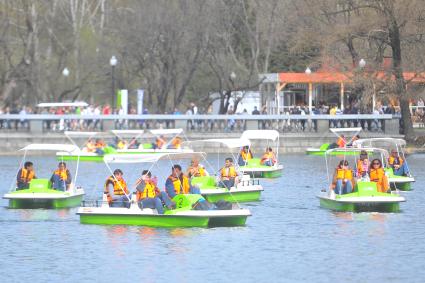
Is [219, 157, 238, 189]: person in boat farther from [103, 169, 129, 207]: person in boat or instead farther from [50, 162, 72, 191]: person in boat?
[103, 169, 129, 207]: person in boat

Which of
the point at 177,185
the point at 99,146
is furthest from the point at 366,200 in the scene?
the point at 99,146

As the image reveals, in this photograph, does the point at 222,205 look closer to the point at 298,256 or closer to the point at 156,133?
the point at 298,256

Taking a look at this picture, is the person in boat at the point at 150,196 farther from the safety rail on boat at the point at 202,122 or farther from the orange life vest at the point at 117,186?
the safety rail on boat at the point at 202,122

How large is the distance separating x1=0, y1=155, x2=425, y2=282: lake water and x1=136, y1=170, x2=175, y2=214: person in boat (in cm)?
75

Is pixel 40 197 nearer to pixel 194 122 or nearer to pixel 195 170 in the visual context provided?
pixel 195 170

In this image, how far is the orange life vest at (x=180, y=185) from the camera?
36156 mm

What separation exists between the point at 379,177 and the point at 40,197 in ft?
36.0

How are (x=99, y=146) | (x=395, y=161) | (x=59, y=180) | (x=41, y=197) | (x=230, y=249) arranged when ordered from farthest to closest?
(x=99, y=146) < (x=395, y=161) < (x=59, y=180) < (x=41, y=197) < (x=230, y=249)

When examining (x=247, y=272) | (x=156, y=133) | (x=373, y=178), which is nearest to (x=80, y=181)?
(x=156, y=133)

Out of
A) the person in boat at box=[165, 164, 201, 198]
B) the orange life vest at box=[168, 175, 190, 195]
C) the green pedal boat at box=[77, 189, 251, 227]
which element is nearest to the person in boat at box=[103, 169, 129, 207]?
the green pedal boat at box=[77, 189, 251, 227]

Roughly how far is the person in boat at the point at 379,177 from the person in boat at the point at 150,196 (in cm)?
799

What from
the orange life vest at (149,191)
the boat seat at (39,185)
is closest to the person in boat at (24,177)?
the boat seat at (39,185)

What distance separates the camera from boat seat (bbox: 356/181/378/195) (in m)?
38.6

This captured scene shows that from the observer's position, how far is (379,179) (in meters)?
40.3
